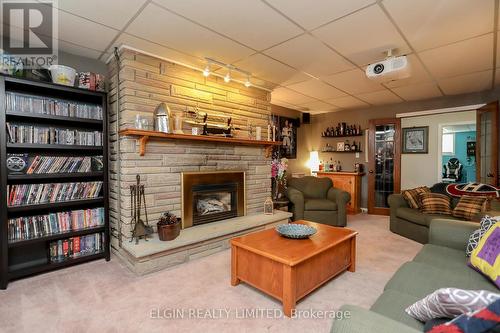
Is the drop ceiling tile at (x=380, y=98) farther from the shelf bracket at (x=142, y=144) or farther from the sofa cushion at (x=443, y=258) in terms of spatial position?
the shelf bracket at (x=142, y=144)

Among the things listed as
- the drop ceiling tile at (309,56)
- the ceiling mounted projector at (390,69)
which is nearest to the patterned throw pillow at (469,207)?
the ceiling mounted projector at (390,69)

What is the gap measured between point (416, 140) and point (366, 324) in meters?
5.03

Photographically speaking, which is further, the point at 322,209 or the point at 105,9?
the point at 322,209

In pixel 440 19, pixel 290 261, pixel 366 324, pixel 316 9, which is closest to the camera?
pixel 366 324

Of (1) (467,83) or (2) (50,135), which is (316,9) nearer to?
(2) (50,135)

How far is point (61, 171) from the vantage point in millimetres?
2555

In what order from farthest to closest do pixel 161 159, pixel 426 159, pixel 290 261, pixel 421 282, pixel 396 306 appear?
pixel 426 159
pixel 161 159
pixel 290 261
pixel 421 282
pixel 396 306

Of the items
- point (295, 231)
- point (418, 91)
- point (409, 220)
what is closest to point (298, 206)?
point (409, 220)

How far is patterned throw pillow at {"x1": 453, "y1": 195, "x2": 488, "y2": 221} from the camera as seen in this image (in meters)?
3.09

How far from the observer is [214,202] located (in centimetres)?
352

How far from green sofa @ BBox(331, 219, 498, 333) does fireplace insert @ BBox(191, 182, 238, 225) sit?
2.32 meters

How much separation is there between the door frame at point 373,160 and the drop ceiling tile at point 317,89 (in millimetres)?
1431

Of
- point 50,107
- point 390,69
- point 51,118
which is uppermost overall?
point 390,69

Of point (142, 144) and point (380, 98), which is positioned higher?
point (380, 98)
